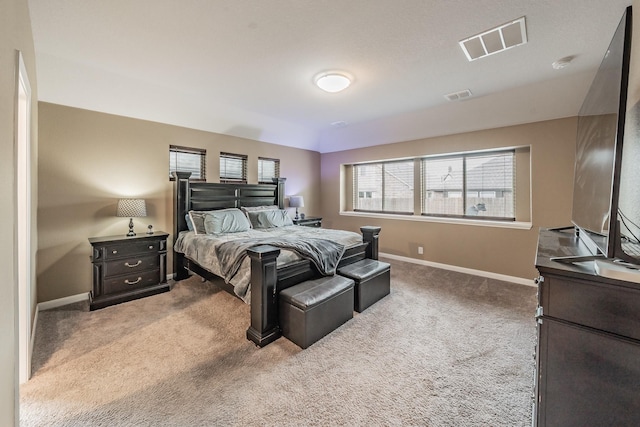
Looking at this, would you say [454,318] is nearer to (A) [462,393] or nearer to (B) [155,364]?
(A) [462,393]

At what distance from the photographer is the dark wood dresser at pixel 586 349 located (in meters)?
0.90

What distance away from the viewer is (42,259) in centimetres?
304

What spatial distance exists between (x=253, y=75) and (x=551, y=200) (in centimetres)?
438

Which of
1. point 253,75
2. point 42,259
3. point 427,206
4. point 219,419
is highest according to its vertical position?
point 253,75

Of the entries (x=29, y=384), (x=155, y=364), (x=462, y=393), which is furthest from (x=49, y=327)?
(x=462, y=393)

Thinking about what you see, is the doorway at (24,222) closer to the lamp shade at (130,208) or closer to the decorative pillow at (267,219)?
the lamp shade at (130,208)

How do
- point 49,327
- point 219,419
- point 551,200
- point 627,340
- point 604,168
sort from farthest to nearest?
point 551,200 < point 49,327 < point 219,419 < point 604,168 < point 627,340

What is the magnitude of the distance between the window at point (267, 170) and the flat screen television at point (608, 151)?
186 inches

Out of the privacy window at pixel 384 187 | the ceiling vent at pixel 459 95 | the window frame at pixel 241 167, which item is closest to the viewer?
the ceiling vent at pixel 459 95

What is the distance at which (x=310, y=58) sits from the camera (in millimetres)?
2727

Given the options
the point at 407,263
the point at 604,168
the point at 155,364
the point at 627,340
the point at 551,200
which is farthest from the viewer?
the point at 407,263

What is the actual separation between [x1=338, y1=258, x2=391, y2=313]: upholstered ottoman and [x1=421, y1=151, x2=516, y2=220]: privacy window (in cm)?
229

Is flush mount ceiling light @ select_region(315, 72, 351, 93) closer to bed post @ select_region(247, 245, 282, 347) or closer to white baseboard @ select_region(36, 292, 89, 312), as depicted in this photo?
bed post @ select_region(247, 245, 282, 347)

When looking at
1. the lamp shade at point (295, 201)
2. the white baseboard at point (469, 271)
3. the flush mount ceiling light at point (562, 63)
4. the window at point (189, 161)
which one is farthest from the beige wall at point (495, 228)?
the window at point (189, 161)
